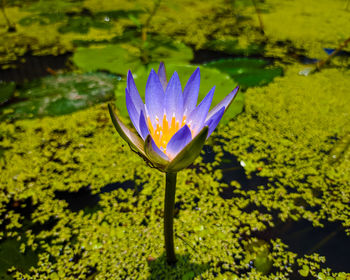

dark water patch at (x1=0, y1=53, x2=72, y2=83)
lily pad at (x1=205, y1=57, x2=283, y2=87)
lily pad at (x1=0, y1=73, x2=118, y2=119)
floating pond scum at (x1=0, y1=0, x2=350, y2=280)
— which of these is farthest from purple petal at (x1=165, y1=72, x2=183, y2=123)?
dark water patch at (x1=0, y1=53, x2=72, y2=83)

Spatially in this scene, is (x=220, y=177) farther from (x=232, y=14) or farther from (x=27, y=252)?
(x=232, y=14)

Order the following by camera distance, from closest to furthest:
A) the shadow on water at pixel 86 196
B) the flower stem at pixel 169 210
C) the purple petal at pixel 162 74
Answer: the flower stem at pixel 169 210 → the purple petal at pixel 162 74 → the shadow on water at pixel 86 196

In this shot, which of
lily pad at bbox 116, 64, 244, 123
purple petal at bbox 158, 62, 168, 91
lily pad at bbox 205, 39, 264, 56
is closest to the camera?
purple petal at bbox 158, 62, 168, 91

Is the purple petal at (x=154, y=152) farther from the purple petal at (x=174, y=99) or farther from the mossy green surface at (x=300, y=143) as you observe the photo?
the mossy green surface at (x=300, y=143)

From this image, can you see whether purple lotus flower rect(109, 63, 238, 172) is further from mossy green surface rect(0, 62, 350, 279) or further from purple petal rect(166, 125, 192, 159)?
mossy green surface rect(0, 62, 350, 279)

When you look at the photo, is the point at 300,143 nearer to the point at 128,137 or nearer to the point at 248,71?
the point at 248,71

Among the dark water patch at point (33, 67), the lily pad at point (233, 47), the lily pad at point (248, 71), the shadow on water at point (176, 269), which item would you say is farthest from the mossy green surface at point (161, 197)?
the lily pad at point (233, 47)

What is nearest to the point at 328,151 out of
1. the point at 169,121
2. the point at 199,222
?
Answer: the point at 199,222

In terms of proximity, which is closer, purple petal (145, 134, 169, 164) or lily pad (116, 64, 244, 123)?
purple petal (145, 134, 169, 164)
